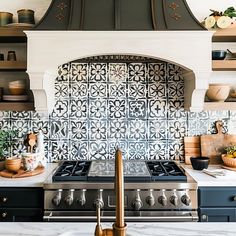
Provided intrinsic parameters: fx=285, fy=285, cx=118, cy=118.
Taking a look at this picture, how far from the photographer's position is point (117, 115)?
259cm

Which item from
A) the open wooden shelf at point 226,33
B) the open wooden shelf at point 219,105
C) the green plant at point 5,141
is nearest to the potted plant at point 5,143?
the green plant at point 5,141

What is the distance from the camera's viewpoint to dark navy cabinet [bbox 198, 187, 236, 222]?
1.99 metres

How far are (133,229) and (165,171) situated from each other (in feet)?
3.56

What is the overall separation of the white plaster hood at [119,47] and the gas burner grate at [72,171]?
0.66 meters

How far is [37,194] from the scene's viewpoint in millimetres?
1987

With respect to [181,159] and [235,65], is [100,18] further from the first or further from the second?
[181,159]

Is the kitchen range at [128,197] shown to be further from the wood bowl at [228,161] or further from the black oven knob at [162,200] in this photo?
the wood bowl at [228,161]

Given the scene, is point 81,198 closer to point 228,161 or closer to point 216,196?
point 216,196

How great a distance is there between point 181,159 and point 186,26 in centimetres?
116

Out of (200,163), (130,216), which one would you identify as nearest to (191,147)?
(200,163)

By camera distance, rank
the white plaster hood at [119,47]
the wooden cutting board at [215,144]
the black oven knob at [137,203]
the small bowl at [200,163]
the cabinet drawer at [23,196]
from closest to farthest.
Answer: the black oven knob at [137,203] < the cabinet drawer at [23,196] < the white plaster hood at [119,47] < the small bowl at [200,163] < the wooden cutting board at [215,144]

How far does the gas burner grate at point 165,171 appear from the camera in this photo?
Result: 1.99 meters

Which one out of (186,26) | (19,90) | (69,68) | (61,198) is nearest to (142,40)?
(186,26)

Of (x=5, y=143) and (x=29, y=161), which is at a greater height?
(x=5, y=143)
